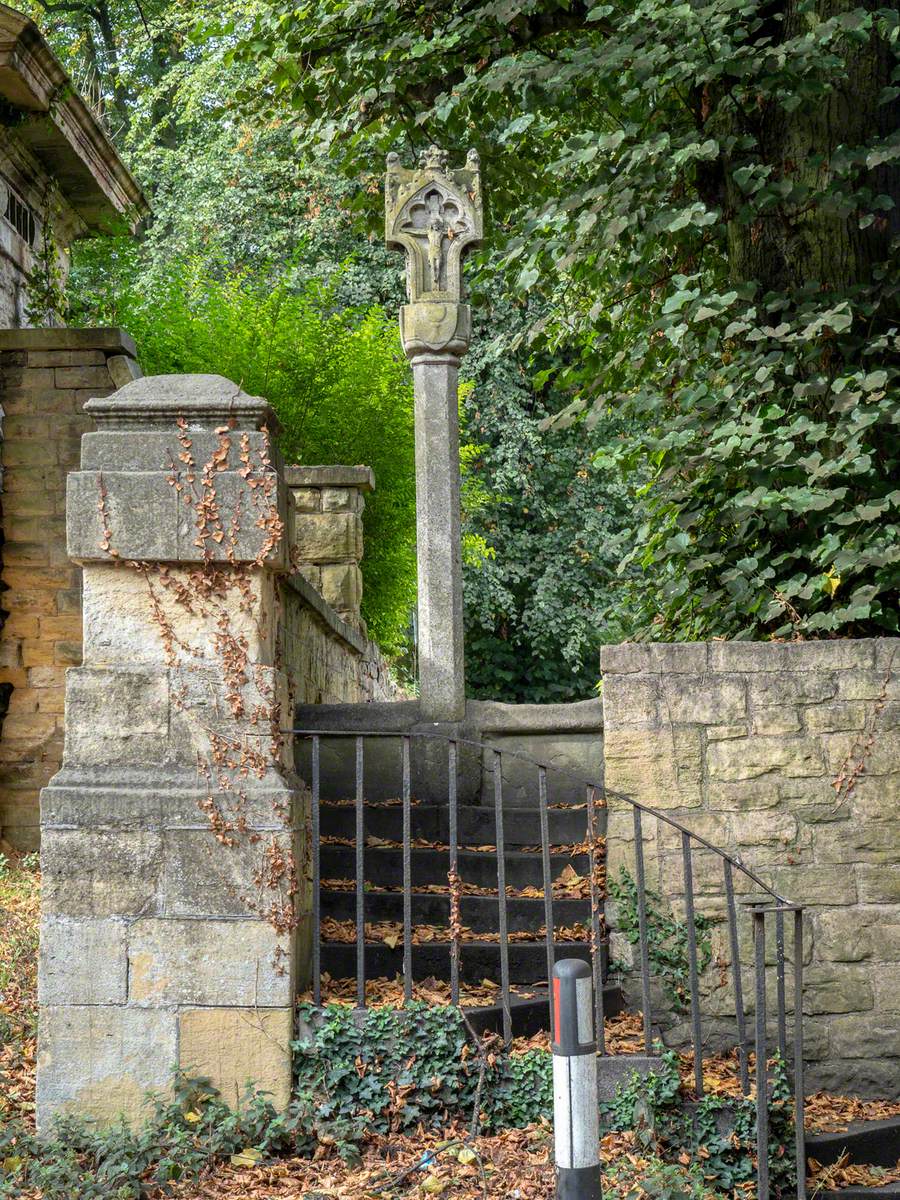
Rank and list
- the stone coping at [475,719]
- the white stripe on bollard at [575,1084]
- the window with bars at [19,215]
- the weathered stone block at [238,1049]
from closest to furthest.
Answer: the white stripe on bollard at [575,1084], the weathered stone block at [238,1049], the stone coping at [475,719], the window with bars at [19,215]

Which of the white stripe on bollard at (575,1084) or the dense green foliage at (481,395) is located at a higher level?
the dense green foliage at (481,395)

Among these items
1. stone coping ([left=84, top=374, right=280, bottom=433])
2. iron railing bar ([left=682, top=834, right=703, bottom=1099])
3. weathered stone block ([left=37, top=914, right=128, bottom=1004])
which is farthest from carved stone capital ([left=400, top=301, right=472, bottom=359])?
weathered stone block ([left=37, top=914, right=128, bottom=1004])

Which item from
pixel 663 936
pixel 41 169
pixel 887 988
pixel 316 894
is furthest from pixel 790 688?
pixel 41 169

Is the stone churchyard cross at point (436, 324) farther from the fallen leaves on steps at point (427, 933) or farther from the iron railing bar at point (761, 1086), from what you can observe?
the iron railing bar at point (761, 1086)

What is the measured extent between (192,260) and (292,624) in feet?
34.4

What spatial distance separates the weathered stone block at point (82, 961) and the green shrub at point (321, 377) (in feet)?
27.4

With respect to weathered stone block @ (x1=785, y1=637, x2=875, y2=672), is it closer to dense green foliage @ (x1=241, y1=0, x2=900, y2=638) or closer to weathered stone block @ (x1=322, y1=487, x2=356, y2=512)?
dense green foliage @ (x1=241, y1=0, x2=900, y2=638)

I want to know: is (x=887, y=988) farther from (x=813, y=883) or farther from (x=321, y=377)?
(x=321, y=377)

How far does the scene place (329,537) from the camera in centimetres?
1136

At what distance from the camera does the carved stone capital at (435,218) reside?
671 centimetres

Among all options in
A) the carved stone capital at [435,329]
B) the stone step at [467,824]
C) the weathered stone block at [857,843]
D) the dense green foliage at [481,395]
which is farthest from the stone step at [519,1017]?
the dense green foliage at [481,395]

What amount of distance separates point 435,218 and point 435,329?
0.55 m

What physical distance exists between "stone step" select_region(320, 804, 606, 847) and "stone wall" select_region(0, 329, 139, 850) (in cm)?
446

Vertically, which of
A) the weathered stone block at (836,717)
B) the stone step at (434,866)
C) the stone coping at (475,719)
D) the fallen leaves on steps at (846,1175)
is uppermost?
the stone coping at (475,719)
